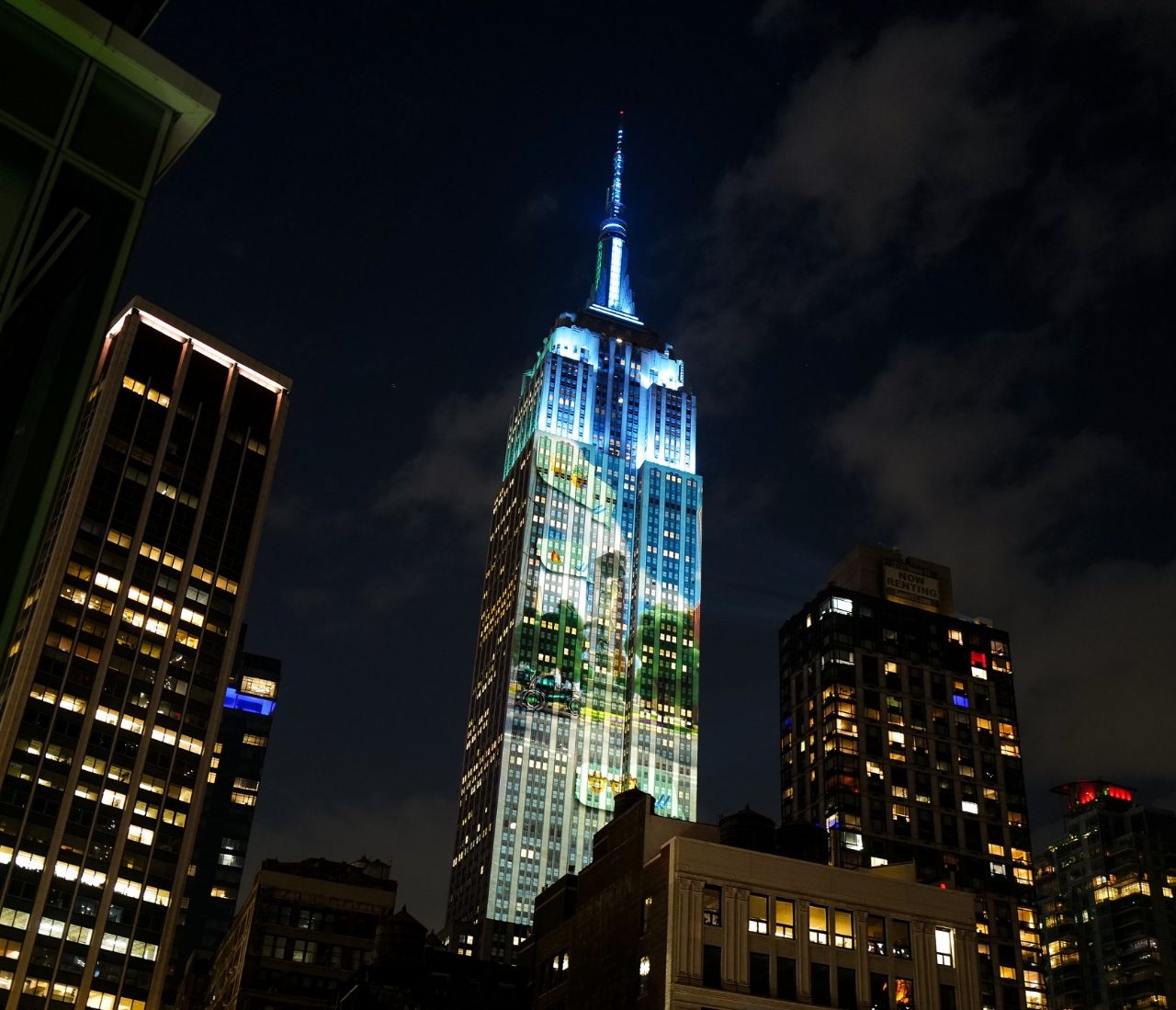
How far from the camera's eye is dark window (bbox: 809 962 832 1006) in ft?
276

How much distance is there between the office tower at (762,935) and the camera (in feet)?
272

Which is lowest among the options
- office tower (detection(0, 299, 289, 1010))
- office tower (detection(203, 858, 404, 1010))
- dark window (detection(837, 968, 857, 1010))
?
dark window (detection(837, 968, 857, 1010))

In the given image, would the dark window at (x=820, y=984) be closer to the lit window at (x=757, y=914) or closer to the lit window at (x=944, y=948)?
the lit window at (x=757, y=914)

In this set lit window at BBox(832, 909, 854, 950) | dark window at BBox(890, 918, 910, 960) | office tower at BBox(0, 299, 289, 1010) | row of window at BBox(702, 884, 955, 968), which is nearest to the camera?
row of window at BBox(702, 884, 955, 968)

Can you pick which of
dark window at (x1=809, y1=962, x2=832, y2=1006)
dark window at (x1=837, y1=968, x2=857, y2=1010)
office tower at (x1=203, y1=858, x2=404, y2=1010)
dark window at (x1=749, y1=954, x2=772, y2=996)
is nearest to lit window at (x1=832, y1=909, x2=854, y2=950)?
dark window at (x1=837, y1=968, x2=857, y2=1010)

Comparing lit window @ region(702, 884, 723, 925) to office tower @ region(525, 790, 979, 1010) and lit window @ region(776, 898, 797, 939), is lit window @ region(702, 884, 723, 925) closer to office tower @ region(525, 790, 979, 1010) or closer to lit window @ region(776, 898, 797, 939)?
office tower @ region(525, 790, 979, 1010)

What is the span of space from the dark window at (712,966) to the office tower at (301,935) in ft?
230

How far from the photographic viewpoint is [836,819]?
190m

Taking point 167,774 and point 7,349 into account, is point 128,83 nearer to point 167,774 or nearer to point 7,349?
point 7,349

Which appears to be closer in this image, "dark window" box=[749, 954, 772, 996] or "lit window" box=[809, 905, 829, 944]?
"dark window" box=[749, 954, 772, 996]

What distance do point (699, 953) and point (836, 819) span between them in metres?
113

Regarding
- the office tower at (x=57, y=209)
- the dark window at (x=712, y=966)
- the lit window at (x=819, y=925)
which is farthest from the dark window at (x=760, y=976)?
the office tower at (x=57, y=209)

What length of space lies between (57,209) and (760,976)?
75.5 meters

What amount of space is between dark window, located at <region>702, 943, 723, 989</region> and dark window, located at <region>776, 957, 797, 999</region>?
4187mm
